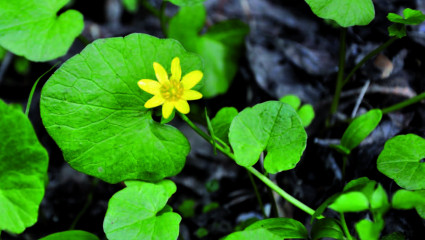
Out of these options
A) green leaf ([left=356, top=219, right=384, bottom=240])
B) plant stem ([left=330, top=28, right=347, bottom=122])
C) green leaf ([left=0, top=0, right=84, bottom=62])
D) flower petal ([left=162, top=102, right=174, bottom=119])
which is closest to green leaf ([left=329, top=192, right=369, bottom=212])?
green leaf ([left=356, top=219, right=384, bottom=240])

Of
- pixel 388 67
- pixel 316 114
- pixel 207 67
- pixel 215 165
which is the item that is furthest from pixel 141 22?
pixel 388 67

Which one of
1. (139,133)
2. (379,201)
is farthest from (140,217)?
(379,201)

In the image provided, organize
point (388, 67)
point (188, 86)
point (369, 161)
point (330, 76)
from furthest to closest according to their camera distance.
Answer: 1. point (330, 76)
2. point (388, 67)
3. point (369, 161)
4. point (188, 86)

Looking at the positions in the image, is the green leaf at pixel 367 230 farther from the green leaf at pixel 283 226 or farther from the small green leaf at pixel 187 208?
the small green leaf at pixel 187 208

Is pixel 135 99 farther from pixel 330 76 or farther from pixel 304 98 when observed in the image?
pixel 330 76

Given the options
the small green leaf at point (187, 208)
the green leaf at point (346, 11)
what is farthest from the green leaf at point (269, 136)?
the small green leaf at point (187, 208)

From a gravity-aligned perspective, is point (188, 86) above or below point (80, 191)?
above
